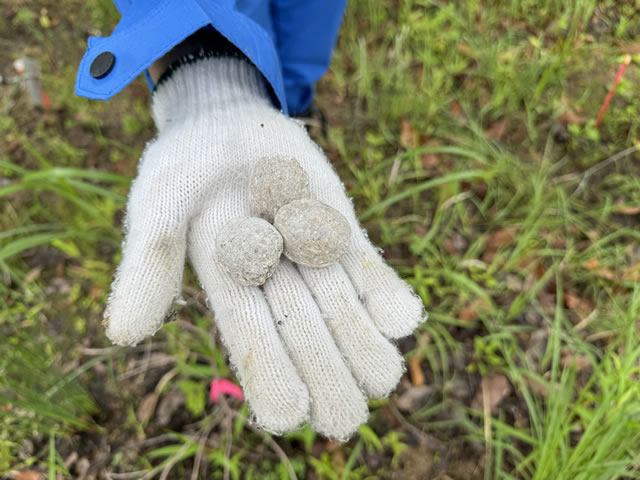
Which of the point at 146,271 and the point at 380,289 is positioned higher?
the point at 146,271

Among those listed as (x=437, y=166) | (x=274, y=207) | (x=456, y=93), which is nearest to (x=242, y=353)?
(x=274, y=207)

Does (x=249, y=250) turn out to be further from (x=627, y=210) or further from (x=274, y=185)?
(x=627, y=210)

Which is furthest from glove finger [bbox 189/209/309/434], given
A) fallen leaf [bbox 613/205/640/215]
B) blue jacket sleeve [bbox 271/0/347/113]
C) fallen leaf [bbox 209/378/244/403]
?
fallen leaf [bbox 613/205/640/215]

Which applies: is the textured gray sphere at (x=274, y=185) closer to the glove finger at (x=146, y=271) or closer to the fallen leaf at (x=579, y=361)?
the glove finger at (x=146, y=271)

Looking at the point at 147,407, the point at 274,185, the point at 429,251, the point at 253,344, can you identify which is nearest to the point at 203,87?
the point at 274,185

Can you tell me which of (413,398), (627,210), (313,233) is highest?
(313,233)

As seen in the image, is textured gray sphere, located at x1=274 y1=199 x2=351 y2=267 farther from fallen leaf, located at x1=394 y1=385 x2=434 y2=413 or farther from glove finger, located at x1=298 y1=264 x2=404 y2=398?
fallen leaf, located at x1=394 y1=385 x2=434 y2=413

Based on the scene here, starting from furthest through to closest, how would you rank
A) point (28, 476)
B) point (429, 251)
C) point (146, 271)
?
point (429, 251), point (28, 476), point (146, 271)

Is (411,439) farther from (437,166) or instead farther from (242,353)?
(437,166)
